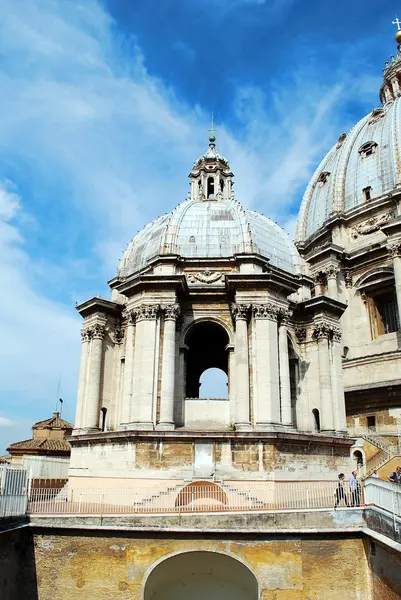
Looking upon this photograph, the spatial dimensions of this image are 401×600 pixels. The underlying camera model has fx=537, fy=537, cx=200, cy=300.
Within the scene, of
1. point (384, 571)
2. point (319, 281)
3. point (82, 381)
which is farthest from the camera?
point (319, 281)

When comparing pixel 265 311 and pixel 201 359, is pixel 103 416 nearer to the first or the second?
pixel 201 359

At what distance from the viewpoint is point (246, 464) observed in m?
24.4

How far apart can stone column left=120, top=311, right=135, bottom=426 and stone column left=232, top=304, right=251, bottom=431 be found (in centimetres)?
567

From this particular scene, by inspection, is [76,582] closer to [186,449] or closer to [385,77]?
[186,449]

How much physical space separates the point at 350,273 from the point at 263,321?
78.5ft

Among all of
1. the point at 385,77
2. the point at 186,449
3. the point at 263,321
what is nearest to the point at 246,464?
the point at 186,449

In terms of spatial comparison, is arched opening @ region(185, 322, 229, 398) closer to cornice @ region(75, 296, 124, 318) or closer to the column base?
cornice @ region(75, 296, 124, 318)

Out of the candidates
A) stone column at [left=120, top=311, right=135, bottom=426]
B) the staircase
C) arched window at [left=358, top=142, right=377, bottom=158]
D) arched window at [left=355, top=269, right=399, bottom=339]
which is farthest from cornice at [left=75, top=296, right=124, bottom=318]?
arched window at [left=358, top=142, right=377, bottom=158]

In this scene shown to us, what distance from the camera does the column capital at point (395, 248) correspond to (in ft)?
139

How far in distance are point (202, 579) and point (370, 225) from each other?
37.6m

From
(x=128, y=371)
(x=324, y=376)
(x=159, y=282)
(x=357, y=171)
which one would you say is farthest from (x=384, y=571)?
(x=357, y=171)

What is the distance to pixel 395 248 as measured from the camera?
42.6 metres

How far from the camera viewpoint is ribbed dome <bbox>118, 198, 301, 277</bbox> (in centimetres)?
3155

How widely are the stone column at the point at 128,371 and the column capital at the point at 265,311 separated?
6660 mm
